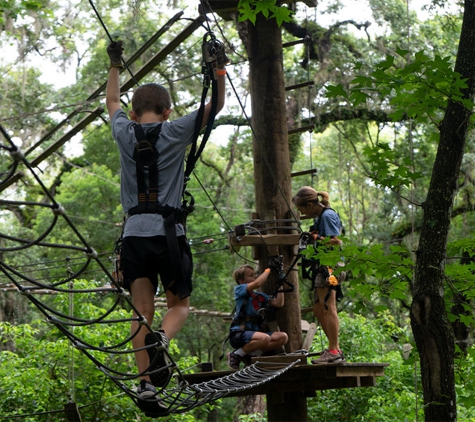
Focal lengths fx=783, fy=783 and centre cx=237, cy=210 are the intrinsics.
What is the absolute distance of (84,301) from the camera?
39.7 feet

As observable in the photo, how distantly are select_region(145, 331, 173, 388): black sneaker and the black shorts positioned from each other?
0.89 feet

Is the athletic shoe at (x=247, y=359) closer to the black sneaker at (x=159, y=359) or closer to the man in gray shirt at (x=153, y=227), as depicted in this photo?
the man in gray shirt at (x=153, y=227)

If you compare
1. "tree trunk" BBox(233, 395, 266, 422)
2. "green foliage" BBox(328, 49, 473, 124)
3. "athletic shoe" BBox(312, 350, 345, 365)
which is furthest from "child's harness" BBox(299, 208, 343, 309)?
"tree trunk" BBox(233, 395, 266, 422)

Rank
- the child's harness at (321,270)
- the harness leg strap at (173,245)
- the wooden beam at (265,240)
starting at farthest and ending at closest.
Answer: the wooden beam at (265,240), the child's harness at (321,270), the harness leg strap at (173,245)

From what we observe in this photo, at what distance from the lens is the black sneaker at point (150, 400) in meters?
3.40

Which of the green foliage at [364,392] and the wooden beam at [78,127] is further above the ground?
the wooden beam at [78,127]

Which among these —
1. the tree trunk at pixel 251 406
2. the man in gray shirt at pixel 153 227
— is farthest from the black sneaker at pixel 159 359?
the tree trunk at pixel 251 406

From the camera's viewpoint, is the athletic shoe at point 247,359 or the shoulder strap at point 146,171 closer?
the shoulder strap at point 146,171

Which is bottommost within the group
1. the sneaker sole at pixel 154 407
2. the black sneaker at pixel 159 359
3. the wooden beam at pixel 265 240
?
the sneaker sole at pixel 154 407

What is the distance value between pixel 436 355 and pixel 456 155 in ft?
4.15

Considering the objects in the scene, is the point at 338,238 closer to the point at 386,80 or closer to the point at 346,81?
the point at 386,80

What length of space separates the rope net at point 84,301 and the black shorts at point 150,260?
0.51 ft

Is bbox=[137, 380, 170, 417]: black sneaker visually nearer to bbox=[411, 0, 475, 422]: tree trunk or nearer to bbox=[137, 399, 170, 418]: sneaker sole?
bbox=[137, 399, 170, 418]: sneaker sole

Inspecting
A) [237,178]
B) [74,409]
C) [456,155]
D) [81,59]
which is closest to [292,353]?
[456,155]
